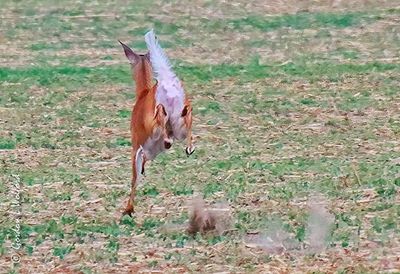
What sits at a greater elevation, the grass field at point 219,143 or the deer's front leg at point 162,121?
the deer's front leg at point 162,121

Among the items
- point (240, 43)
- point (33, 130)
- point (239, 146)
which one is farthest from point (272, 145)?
point (240, 43)

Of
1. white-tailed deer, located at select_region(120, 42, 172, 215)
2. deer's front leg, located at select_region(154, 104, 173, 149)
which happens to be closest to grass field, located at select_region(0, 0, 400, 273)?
white-tailed deer, located at select_region(120, 42, 172, 215)

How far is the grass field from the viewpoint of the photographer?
571 cm

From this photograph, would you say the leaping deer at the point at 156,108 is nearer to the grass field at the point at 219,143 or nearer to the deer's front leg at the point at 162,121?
the deer's front leg at the point at 162,121

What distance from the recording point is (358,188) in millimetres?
6805

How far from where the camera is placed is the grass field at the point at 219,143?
571 centimetres

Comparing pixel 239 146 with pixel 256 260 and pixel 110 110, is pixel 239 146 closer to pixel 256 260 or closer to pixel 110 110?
pixel 110 110

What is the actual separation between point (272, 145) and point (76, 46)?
196 inches

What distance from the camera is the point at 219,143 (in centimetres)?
816

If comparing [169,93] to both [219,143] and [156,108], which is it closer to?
[156,108]

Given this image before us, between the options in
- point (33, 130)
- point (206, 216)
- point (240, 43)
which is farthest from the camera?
point (240, 43)

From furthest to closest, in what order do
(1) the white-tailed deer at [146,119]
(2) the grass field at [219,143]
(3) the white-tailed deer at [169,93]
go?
(2) the grass field at [219,143], (1) the white-tailed deer at [146,119], (3) the white-tailed deer at [169,93]

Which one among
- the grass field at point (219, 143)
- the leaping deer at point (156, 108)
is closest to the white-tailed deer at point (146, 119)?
the leaping deer at point (156, 108)

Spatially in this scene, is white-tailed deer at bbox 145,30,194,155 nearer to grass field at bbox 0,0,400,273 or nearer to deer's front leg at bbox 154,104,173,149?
deer's front leg at bbox 154,104,173,149
